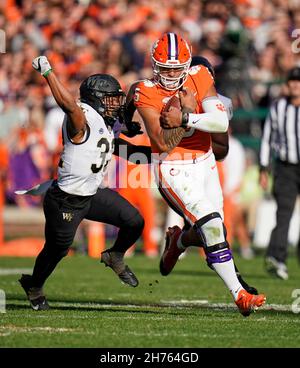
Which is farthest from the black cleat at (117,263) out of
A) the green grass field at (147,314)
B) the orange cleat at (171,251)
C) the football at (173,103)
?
the football at (173,103)

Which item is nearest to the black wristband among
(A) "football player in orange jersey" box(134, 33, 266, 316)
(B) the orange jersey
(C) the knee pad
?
(A) "football player in orange jersey" box(134, 33, 266, 316)

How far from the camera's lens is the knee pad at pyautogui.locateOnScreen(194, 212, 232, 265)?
6.01 metres

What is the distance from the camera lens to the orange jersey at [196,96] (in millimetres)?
6312

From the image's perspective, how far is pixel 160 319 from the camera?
240 inches

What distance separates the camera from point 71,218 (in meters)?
6.31

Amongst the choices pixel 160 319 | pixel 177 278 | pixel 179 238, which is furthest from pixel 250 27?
pixel 160 319

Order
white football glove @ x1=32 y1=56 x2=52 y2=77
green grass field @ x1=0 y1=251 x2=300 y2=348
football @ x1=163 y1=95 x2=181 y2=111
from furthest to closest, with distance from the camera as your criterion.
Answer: football @ x1=163 y1=95 x2=181 y2=111 → white football glove @ x1=32 y1=56 x2=52 y2=77 → green grass field @ x1=0 y1=251 x2=300 y2=348

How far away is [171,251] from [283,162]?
312 cm

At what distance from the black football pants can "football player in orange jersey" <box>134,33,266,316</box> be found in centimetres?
34

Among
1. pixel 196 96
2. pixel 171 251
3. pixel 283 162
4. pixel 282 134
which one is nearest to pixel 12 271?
pixel 283 162

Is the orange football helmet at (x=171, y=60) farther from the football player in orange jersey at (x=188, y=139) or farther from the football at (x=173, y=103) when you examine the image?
the football at (x=173, y=103)

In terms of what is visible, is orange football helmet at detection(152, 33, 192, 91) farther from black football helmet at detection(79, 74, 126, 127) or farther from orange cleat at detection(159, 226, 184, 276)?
orange cleat at detection(159, 226, 184, 276)

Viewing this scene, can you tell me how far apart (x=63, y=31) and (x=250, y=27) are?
306cm

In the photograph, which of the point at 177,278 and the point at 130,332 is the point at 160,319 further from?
the point at 177,278
